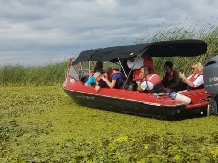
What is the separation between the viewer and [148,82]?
8508 mm

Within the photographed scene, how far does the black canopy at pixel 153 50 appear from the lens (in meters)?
8.80

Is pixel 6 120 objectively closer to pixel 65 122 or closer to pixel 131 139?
pixel 65 122

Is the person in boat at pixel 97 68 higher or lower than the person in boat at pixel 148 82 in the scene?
higher

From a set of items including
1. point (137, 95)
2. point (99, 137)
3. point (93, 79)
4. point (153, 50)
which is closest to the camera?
point (99, 137)

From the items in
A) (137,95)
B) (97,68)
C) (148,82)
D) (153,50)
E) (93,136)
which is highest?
(153,50)

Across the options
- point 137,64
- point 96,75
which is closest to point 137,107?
point 137,64

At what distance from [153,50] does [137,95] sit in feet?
8.29

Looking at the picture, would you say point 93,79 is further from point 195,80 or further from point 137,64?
point 195,80

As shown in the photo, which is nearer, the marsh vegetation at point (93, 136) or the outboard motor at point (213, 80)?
the marsh vegetation at point (93, 136)

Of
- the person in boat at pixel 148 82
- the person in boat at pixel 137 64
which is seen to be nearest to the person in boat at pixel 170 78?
the person in boat at pixel 137 64

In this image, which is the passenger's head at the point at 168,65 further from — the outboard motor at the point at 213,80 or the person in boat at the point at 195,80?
the outboard motor at the point at 213,80

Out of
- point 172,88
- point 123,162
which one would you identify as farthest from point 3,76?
point 123,162

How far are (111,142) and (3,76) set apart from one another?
570 inches

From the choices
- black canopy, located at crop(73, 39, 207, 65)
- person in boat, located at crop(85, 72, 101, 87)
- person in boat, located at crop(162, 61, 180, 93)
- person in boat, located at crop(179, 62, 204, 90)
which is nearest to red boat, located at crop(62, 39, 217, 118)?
black canopy, located at crop(73, 39, 207, 65)
